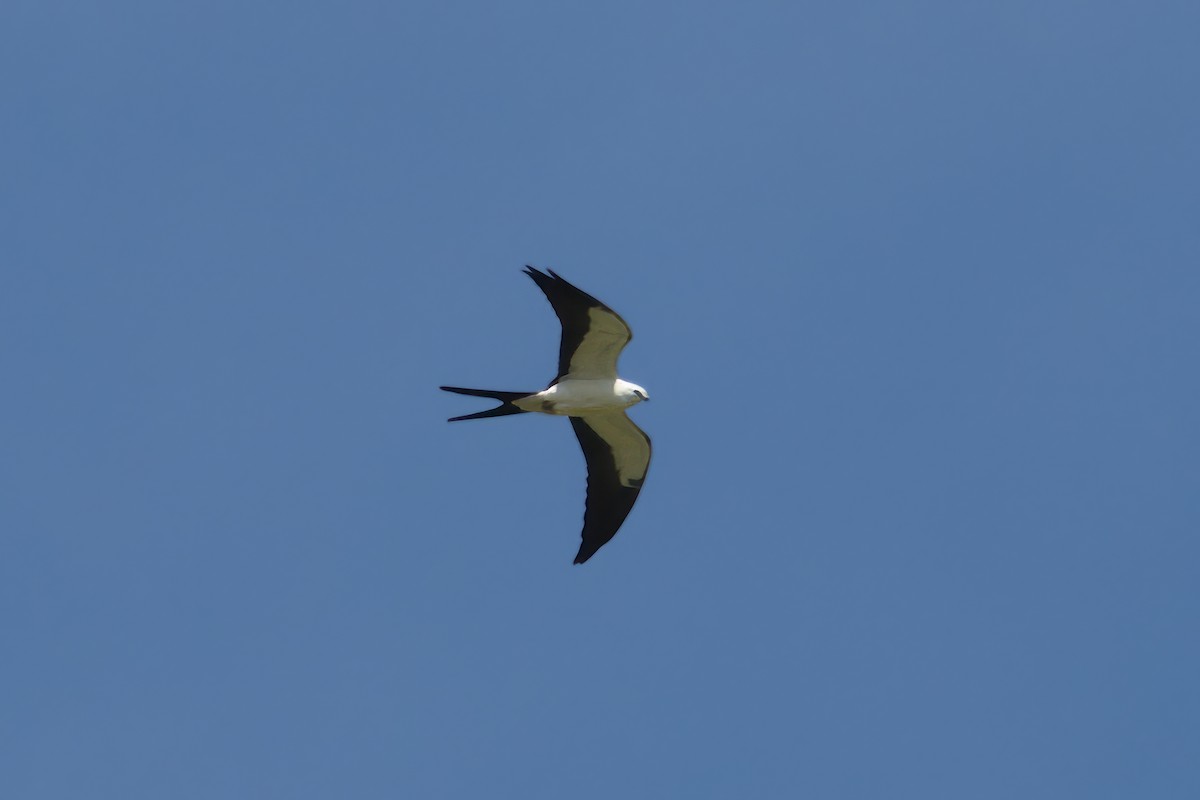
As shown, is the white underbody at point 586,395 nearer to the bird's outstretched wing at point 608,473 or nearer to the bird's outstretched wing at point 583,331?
the bird's outstretched wing at point 583,331

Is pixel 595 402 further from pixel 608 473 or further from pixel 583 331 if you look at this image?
pixel 608 473

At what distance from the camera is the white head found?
64.3 feet

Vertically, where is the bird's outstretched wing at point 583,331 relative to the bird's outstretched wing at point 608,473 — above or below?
above

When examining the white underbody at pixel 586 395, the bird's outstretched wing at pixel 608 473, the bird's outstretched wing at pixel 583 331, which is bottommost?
the bird's outstretched wing at pixel 608 473

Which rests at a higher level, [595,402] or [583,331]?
[583,331]

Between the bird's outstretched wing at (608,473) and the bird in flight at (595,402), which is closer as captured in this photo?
the bird in flight at (595,402)

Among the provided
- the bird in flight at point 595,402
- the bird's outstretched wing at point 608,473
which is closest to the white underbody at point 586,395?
the bird in flight at point 595,402

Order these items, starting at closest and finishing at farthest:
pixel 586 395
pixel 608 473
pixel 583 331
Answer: pixel 583 331 → pixel 586 395 → pixel 608 473

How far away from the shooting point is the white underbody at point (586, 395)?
19.6 meters

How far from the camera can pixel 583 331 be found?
752 inches

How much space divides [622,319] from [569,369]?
1.19m

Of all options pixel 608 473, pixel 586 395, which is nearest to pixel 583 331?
pixel 586 395

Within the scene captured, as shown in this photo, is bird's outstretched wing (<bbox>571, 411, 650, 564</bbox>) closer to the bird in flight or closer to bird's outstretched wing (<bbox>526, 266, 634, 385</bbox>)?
the bird in flight

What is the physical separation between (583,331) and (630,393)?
104 centimetres
